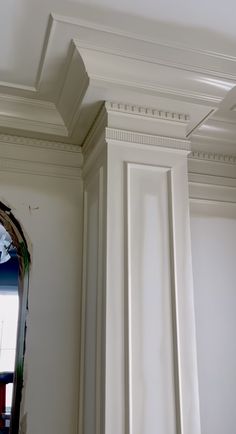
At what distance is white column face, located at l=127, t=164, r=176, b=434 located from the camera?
137 cm

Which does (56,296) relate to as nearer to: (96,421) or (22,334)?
(22,334)

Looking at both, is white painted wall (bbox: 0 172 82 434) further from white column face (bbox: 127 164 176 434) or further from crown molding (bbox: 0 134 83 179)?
white column face (bbox: 127 164 176 434)

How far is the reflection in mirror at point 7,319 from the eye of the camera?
66.5 inches

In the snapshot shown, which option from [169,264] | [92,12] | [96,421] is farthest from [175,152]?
[96,421]

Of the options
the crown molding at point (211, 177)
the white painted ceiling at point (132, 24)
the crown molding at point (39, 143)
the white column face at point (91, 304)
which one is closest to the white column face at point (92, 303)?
the white column face at point (91, 304)

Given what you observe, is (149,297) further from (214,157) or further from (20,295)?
(214,157)

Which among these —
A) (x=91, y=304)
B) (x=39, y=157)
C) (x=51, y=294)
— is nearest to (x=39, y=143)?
(x=39, y=157)

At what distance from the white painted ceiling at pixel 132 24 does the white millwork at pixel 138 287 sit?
30cm

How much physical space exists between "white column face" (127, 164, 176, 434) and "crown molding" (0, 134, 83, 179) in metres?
0.53

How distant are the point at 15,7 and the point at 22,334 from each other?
1284 mm

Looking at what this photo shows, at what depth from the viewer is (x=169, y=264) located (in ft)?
5.04

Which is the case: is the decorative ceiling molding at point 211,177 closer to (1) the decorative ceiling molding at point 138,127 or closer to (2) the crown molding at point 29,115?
(1) the decorative ceiling molding at point 138,127

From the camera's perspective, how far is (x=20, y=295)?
181 cm

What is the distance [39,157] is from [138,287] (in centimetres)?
89
